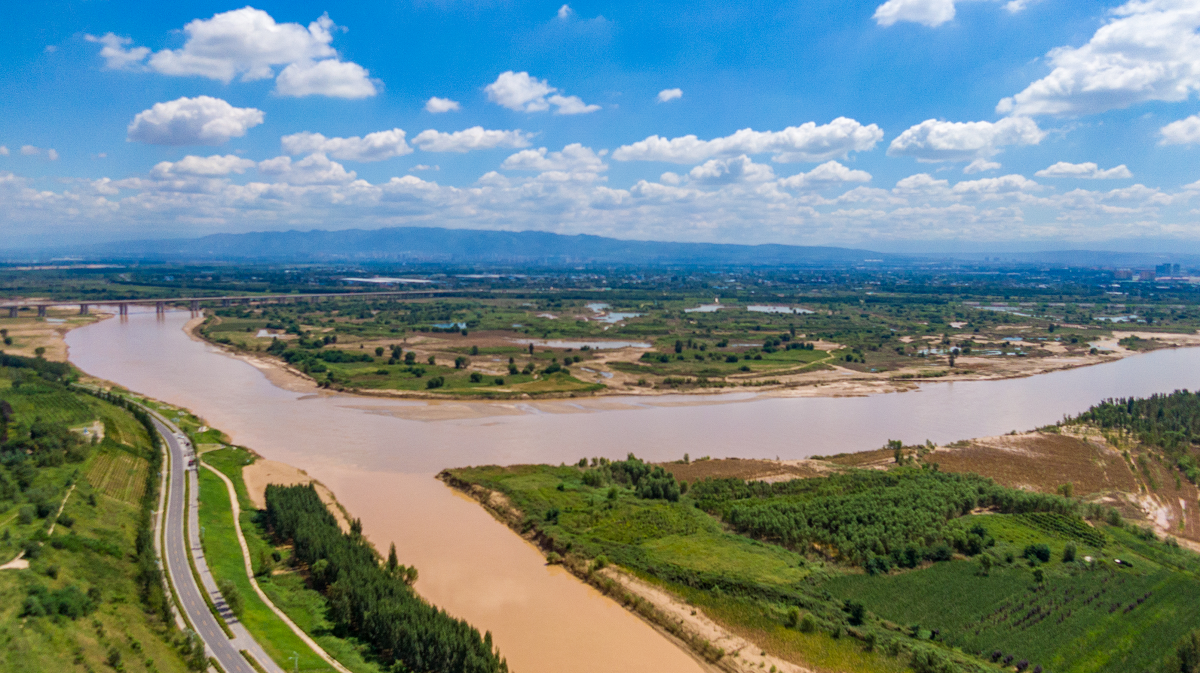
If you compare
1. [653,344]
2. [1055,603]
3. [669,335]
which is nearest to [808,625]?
[1055,603]

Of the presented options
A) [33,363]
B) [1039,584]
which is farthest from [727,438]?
[33,363]

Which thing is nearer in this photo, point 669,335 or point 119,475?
point 119,475

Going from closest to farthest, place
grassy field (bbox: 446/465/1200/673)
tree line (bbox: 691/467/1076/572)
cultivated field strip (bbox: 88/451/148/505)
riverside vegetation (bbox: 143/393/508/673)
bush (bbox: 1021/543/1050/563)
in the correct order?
riverside vegetation (bbox: 143/393/508/673) < grassy field (bbox: 446/465/1200/673) < bush (bbox: 1021/543/1050/563) < tree line (bbox: 691/467/1076/572) < cultivated field strip (bbox: 88/451/148/505)

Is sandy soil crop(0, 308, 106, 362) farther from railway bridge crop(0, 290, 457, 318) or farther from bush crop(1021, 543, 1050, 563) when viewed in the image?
bush crop(1021, 543, 1050, 563)

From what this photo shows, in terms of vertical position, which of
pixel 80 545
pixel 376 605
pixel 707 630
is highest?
pixel 80 545

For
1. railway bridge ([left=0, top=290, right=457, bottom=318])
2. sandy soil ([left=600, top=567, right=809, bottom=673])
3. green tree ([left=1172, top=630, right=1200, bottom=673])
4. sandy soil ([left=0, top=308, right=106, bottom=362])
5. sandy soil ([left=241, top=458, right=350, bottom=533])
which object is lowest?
sandy soil ([left=600, top=567, right=809, bottom=673])

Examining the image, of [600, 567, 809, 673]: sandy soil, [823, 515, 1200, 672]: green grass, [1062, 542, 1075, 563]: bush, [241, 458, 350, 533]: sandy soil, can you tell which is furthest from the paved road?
[1062, 542, 1075, 563]: bush

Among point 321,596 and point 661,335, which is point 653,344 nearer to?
point 661,335
